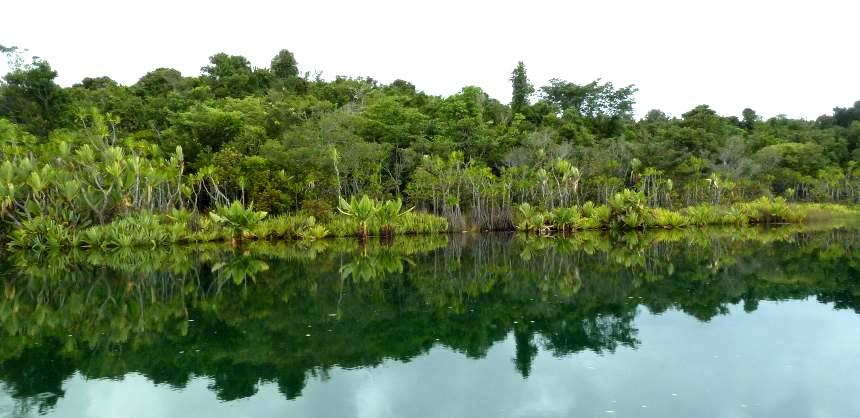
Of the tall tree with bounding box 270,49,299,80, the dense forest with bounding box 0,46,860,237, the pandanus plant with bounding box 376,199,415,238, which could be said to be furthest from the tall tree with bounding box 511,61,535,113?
the pandanus plant with bounding box 376,199,415,238

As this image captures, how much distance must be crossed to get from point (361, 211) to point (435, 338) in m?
14.1

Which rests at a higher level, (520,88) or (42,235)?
(520,88)

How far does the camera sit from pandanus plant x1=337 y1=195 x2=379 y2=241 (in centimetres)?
2209

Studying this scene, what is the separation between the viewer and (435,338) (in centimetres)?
843

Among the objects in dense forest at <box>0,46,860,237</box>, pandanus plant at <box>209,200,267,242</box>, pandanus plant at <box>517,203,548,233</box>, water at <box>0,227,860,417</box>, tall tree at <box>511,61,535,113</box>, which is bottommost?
water at <box>0,227,860,417</box>

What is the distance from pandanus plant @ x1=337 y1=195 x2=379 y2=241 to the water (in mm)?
6178

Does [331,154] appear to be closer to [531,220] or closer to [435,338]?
[531,220]

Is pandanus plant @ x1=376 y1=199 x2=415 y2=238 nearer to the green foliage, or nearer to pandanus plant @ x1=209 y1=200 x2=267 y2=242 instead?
pandanus plant @ x1=209 y1=200 x2=267 y2=242

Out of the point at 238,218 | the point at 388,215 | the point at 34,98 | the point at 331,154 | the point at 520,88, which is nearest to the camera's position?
the point at 238,218

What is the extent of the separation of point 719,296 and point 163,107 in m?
28.2

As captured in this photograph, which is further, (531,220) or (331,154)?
(531,220)

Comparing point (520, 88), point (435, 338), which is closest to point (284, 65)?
point (520, 88)

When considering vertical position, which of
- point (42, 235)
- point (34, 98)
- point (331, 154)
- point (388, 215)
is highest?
point (34, 98)

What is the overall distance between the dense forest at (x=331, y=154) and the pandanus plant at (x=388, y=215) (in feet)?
8.05
